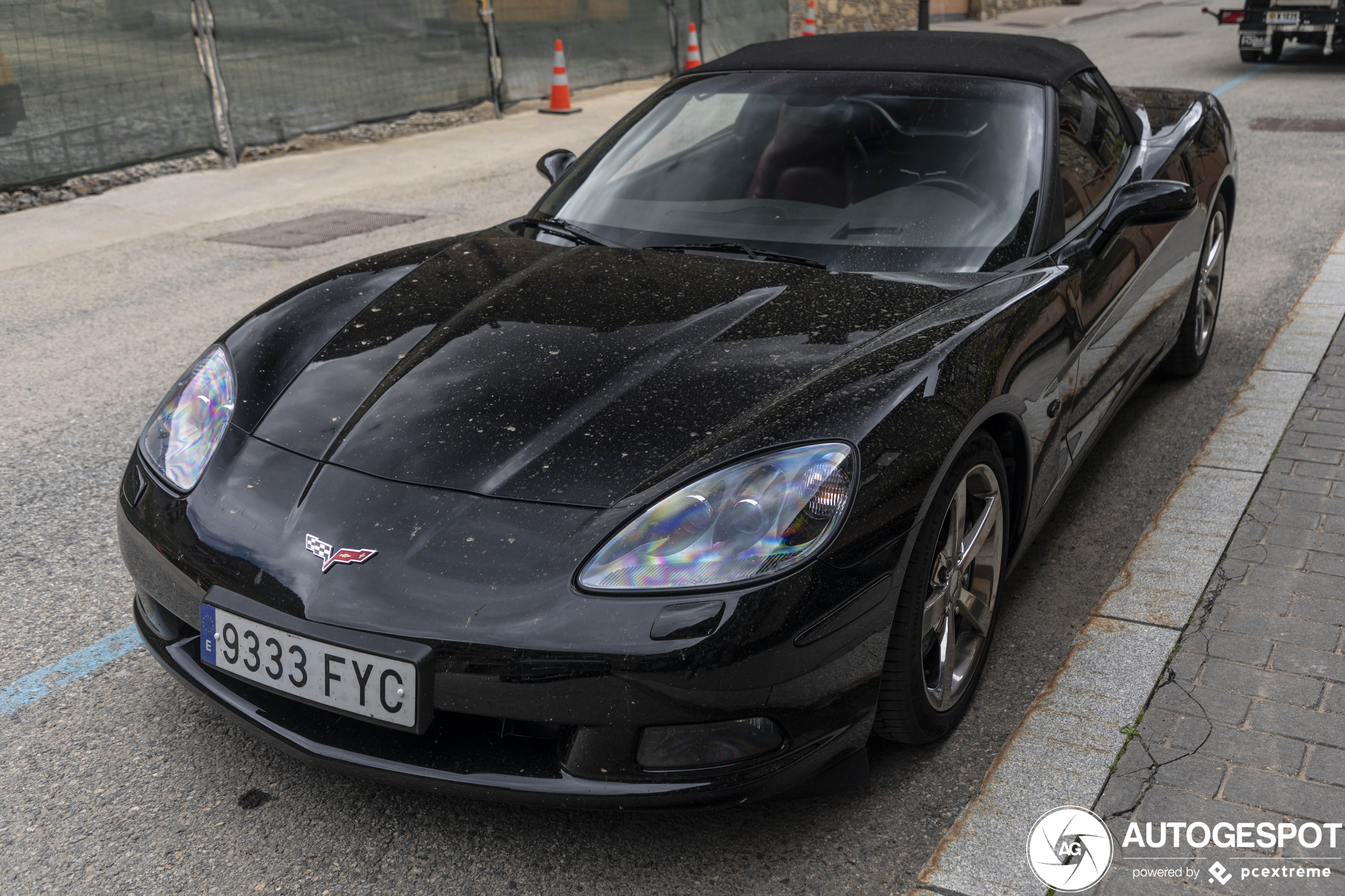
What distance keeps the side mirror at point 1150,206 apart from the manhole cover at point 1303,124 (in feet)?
28.4

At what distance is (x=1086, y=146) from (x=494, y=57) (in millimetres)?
10130

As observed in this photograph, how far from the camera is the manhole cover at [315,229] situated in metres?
7.57

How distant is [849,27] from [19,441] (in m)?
18.9

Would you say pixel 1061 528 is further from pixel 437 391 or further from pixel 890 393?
pixel 437 391

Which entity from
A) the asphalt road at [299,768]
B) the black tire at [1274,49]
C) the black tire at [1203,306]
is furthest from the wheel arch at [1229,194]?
the black tire at [1274,49]

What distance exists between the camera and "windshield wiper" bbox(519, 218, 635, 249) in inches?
128

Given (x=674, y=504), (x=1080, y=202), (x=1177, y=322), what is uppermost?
(x=1080, y=202)

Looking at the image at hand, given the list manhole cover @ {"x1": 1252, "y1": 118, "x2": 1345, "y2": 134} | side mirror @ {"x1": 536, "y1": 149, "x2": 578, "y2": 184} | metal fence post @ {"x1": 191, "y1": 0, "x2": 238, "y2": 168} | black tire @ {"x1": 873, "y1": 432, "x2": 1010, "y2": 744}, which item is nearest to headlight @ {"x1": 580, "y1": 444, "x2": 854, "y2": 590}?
black tire @ {"x1": 873, "y1": 432, "x2": 1010, "y2": 744}

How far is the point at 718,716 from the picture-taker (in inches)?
78.2

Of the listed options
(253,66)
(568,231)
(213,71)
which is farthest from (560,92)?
(568,231)

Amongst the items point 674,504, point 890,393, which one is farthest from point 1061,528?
point 674,504

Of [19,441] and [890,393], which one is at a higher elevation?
[890,393]

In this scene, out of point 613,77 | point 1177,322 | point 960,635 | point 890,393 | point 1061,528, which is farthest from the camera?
point 613,77

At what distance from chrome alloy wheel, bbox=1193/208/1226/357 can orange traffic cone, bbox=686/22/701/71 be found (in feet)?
35.5
